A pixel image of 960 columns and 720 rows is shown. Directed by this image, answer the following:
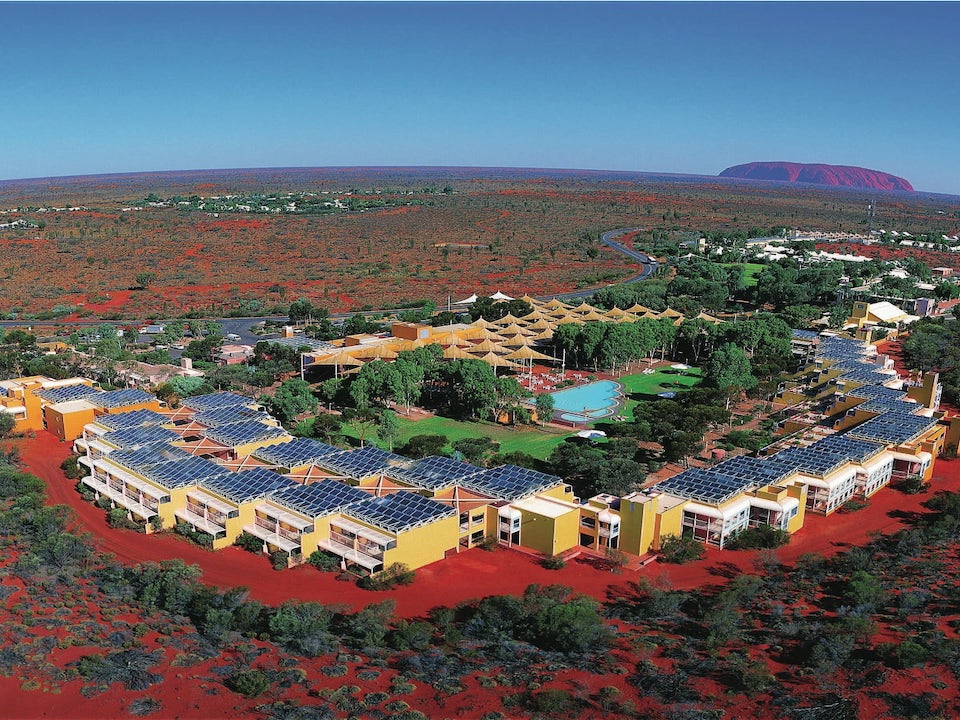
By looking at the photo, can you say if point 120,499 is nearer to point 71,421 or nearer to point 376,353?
point 71,421

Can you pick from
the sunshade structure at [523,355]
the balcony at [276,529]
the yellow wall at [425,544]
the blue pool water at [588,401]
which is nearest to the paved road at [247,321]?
the sunshade structure at [523,355]

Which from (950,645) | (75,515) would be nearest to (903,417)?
(950,645)

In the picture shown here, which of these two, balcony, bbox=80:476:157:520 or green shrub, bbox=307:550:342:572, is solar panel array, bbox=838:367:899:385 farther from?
balcony, bbox=80:476:157:520

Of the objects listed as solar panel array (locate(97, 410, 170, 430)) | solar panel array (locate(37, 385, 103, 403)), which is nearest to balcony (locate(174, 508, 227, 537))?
solar panel array (locate(97, 410, 170, 430))

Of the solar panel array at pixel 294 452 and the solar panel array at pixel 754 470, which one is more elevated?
the solar panel array at pixel 294 452

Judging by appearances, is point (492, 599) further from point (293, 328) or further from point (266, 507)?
point (293, 328)

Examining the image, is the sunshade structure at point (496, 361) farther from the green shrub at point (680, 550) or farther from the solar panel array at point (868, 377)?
the green shrub at point (680, 550)
